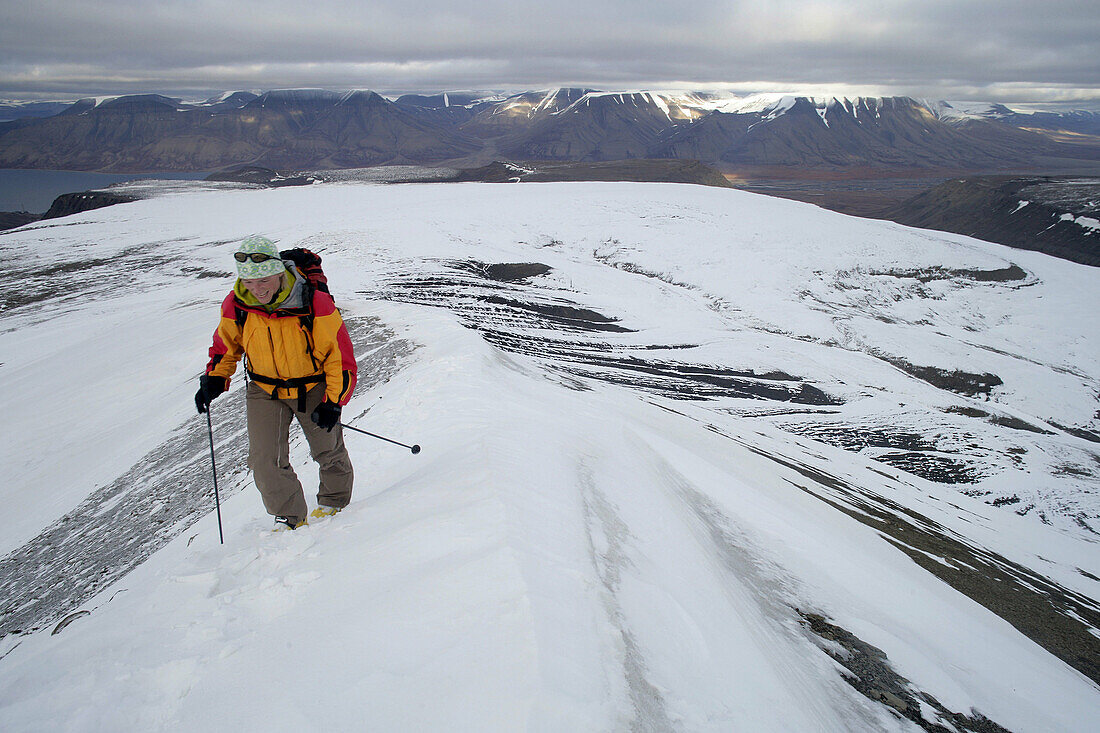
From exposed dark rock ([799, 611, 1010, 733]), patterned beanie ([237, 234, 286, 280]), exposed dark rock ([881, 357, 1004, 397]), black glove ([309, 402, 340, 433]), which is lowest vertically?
exposed dark rock ([881, 357, 1004, 397])

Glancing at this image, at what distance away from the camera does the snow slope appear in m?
3.18

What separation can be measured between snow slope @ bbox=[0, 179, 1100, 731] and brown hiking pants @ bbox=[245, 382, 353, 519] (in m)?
0.34

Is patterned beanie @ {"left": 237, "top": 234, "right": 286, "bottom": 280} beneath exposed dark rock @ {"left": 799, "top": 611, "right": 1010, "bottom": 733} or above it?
above

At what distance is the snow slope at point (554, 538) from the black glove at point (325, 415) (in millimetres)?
929

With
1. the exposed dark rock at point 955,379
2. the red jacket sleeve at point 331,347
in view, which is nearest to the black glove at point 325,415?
the red jacket sleeve at point 331,347

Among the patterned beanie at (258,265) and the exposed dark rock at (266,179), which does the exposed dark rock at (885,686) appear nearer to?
the patterned beanie at (258,265)

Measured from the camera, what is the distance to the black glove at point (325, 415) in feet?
15.1

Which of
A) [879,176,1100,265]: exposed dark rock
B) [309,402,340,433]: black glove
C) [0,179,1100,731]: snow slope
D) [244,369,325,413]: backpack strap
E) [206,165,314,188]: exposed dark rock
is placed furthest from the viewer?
[206,165,314,188]: exposed dark rock

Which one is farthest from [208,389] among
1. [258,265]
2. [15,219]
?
[15,219]

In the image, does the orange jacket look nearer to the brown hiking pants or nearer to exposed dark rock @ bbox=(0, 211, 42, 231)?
the brown hiking pants

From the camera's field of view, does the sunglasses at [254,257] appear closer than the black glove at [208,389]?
Yes

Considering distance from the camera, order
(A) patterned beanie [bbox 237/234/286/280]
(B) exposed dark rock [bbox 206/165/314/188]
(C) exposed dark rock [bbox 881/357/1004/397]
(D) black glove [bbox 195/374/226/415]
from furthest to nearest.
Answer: (B) exposed dark rock [bbox 206/165/314/188] < (C) exposed dark rock [bbox 881/357/1004/397] < (D) black glove [bbox 195/374/226/415] < (A) patterned beanie [bbox 237/234/286/280]

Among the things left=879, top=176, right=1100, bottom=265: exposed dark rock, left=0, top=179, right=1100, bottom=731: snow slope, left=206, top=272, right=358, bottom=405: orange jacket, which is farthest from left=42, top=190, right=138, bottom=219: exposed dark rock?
left=879, top=176, right=1100, bottom=265: exposed dark rock

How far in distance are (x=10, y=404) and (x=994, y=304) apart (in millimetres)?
45659
